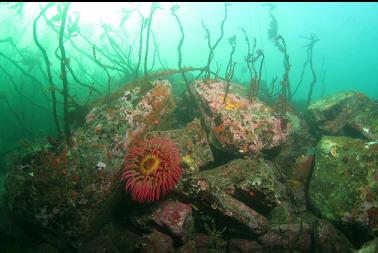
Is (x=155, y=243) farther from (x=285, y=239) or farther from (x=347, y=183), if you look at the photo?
(x=347, y=183)

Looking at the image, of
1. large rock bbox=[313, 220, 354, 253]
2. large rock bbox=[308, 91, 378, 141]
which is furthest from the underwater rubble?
large rock bbox=[308, 91, 378, 141]

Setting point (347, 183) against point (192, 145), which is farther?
point (192, 145)

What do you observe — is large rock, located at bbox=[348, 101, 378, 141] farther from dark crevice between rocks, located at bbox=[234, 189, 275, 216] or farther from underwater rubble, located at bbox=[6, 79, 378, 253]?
dark crevice between rocks, located at bbox=[234, 189, 275, 216]

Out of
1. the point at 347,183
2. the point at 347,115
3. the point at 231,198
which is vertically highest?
the point at 347,115

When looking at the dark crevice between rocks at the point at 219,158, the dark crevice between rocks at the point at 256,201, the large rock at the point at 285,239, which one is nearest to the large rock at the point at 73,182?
the dark crevice between rocks at the point at 219,158

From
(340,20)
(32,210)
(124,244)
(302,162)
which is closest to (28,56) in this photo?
(32,210)

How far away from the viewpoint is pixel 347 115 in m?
10.5

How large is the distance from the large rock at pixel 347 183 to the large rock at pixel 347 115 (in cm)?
217

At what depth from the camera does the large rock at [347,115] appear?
29.6 ft

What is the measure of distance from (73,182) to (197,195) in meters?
2.57

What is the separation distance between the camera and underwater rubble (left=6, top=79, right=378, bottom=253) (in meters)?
5.51

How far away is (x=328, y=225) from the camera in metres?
5.84

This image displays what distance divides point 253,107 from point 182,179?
3728mm

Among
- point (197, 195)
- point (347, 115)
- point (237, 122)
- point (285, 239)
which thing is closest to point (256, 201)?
point (285, 239)
